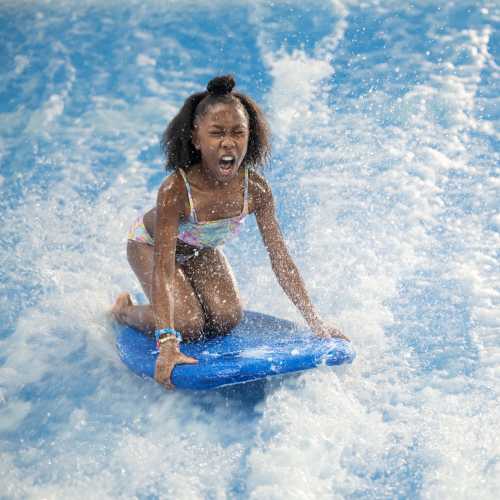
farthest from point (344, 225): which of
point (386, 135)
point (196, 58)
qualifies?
point (196, 58)

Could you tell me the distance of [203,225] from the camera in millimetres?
2912

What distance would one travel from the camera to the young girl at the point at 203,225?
8.88ft

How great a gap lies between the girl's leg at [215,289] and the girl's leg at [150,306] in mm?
43

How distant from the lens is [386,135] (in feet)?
17.7

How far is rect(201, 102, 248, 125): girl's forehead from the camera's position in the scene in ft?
8.75

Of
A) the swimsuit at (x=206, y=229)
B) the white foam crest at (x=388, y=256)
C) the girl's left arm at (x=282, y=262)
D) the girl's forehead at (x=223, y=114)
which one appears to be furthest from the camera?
the girl's left arm at (x=282, y=262)

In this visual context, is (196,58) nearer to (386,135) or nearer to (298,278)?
(386,135)

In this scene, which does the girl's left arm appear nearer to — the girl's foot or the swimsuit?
the swimsuit

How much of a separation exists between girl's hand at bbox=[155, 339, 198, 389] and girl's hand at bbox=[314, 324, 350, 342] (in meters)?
0.55

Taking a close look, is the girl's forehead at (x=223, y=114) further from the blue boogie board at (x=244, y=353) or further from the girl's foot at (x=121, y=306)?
the girl's foot at (x=121, y=306)

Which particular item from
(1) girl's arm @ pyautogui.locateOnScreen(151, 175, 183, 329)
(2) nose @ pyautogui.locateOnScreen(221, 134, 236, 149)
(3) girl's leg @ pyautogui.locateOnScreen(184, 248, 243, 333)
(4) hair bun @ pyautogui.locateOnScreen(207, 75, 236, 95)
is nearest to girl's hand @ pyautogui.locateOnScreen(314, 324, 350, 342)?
(3) girl's leg @ pyautogui.locateOnScreen(184, 248, 243, 333)

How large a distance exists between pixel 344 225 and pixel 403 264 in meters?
0.54

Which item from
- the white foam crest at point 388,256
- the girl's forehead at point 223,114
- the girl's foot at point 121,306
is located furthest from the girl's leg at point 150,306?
the girl's forehead at point 223,114

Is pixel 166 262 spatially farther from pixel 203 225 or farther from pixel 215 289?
pixel 215 289
